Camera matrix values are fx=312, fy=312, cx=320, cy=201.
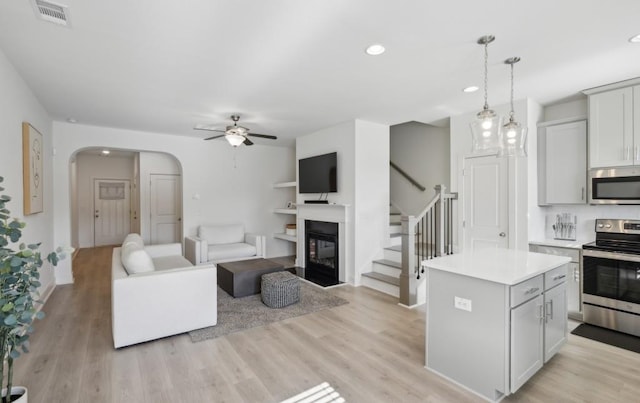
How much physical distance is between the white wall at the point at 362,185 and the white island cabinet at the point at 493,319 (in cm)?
243

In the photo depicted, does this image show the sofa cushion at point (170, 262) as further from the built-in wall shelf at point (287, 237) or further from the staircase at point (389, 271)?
the staircase at point (389, 271)

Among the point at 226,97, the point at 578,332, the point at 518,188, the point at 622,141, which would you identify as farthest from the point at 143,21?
the point at 578,332

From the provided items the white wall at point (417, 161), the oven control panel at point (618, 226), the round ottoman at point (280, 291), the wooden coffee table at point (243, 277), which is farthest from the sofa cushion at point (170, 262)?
the oven control panel at point (618, 226)

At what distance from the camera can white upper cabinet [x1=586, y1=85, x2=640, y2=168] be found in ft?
10.5

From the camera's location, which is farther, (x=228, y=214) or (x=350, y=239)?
(x=228, y=214)

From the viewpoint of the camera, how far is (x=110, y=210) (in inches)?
367

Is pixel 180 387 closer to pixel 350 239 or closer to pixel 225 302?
pixel 225 302

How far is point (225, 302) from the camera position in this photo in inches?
164

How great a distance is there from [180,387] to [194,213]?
448 centimetres

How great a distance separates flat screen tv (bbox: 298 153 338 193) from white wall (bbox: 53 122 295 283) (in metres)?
1.42

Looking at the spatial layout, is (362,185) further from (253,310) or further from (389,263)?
(253,310)

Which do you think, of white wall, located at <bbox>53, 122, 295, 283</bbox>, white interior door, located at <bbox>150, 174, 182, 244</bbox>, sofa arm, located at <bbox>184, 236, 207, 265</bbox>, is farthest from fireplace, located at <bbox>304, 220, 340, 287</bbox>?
white interior door, located at <bbox>150, 174, 182, 244</bbox>

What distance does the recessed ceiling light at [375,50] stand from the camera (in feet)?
8.38

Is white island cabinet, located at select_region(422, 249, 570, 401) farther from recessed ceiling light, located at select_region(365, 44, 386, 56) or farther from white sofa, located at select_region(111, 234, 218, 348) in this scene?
white sofa, located at select_region(111, 234, 218, 348)
